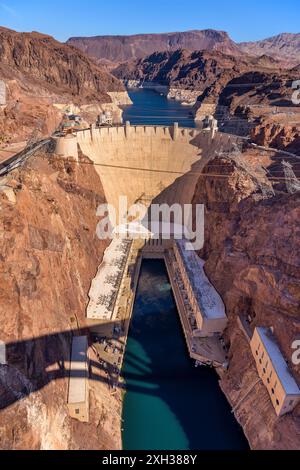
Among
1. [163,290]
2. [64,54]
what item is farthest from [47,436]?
[64,54]

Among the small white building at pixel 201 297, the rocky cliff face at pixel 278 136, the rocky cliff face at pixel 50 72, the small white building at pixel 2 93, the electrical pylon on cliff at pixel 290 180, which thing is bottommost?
the small white building at pixel 201 297

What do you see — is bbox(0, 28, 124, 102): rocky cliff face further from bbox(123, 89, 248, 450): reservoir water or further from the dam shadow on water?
the dam shadow on water

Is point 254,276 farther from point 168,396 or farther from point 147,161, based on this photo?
point 147,161

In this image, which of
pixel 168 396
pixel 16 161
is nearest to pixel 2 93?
pixel 16 161

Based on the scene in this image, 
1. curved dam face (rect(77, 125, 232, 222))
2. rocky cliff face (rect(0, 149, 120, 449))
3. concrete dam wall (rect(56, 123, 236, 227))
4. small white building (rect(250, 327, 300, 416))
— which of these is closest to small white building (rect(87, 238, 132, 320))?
rocky cliff face (rect(0, 149, 120, 449))

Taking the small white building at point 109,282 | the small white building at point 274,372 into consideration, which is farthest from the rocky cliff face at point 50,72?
the small white building at point 274,372

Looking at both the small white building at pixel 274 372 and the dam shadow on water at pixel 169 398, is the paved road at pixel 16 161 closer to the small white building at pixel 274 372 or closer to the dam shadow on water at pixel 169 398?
the dam shadow on water at pixel 169 398
